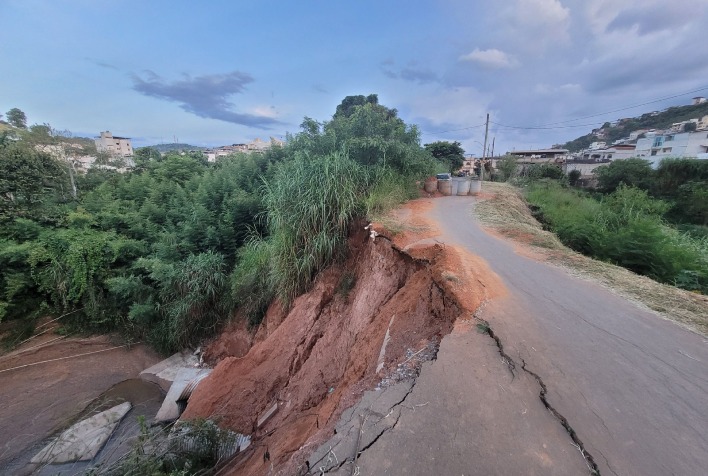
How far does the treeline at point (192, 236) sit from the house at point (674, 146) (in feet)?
103

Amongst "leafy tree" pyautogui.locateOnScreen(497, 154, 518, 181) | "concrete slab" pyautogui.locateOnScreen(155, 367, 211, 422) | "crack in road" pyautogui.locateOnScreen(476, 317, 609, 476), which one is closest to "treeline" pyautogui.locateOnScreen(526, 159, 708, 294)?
"crack in road" pyautogui.locateOnScreen(476, 317, 609, 476)

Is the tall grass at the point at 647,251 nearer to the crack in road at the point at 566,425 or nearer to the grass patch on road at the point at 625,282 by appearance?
the grass patch on road at the point at 625,282

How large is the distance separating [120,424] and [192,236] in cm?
427

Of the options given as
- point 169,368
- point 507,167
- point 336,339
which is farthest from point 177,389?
point 507,167

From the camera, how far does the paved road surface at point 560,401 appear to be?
1564 mm

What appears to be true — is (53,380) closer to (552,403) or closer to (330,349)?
(330,349)

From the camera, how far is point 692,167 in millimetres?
20734

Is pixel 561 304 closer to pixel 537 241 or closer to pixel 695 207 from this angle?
pixel 537 241

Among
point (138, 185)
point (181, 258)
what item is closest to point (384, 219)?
point (181, 258)

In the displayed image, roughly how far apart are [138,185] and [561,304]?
1333cm

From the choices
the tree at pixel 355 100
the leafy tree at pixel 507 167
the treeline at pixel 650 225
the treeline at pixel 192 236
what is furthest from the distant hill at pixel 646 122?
the treeline at pixel 192 236

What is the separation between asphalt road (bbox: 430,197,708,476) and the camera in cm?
159

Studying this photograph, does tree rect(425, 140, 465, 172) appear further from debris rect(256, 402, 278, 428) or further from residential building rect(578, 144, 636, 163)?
debris rect(256, 402, 278, 428)

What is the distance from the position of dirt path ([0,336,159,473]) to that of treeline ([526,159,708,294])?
35.1ft
